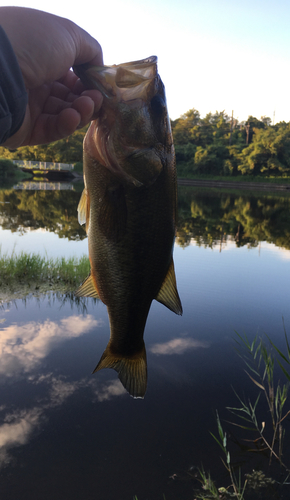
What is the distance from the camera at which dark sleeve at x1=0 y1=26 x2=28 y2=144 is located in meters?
1.73

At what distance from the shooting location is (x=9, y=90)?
1.79 meters

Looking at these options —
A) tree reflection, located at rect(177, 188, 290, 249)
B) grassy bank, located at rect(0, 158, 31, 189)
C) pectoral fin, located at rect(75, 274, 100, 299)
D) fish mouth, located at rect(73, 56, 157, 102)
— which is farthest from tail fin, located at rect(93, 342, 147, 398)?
grassy bank, located at rect(0, 158, 31, 189)

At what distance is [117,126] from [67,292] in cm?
748

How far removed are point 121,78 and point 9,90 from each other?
729 mm

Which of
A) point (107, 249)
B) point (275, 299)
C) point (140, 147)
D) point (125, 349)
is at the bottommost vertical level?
point (275, 299)

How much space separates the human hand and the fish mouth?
0.07m

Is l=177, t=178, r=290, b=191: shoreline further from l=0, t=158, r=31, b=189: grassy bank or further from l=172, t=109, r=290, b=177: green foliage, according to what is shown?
l=0, t=158, r=31, b=189: grassy bank

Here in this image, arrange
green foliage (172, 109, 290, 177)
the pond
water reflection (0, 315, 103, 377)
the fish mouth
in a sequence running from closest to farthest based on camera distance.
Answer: the fish mouth < the pond < water reflection (0, 315, 103, 377) < green foliage (172, 109, 290, 177)


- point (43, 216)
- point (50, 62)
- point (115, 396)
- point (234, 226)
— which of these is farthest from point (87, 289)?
point (43, 216)

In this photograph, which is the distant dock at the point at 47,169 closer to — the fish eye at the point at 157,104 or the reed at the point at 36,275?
the reed at the point at 36,275

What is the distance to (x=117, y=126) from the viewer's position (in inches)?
88.7

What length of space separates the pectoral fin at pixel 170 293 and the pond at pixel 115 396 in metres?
2.64

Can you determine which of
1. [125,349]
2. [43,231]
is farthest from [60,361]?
[43,231]

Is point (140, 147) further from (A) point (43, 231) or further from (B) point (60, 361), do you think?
(A) point (43, 231)
